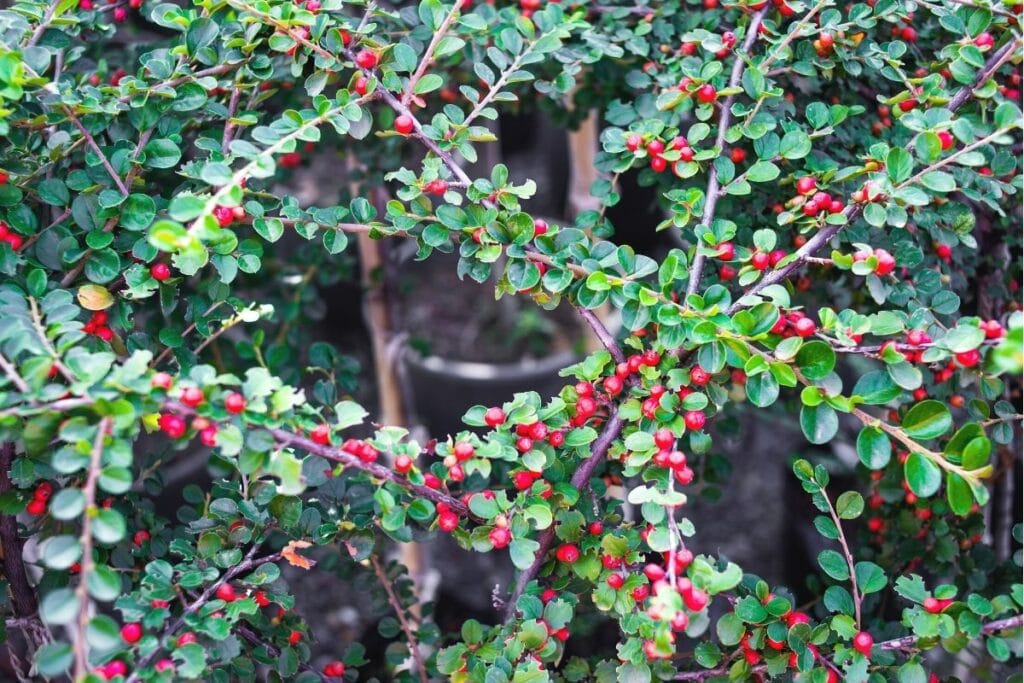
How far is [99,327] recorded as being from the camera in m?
0.95

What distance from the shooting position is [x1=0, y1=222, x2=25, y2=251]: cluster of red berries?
914 mm

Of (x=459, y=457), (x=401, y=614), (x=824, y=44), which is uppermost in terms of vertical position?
(x=824, y=44)

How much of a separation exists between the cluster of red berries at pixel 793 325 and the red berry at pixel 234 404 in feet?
1.53

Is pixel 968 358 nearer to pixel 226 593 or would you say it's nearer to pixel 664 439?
pixel 664 439

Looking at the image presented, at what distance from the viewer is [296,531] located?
0.94 metres

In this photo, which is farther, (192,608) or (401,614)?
(401,614)

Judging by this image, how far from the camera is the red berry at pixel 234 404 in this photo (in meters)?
0.73

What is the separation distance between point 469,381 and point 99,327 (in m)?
1.50

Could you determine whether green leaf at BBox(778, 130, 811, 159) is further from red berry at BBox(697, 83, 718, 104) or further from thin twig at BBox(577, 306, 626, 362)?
thin twig at BBox(577, 306, 626, 362)

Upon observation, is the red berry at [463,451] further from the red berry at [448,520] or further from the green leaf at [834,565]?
the green leaf at [834,565]

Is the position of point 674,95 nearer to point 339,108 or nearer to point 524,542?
point 339,108

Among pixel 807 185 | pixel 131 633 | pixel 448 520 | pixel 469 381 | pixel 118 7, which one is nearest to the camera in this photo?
pixel 131 633

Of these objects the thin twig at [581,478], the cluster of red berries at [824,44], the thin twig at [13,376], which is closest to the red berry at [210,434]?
the thin twig at [13,376]

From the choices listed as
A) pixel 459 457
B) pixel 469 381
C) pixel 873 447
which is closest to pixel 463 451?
pixel 459 457
